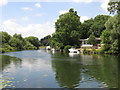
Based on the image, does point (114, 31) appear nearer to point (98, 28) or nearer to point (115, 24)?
point (115, 24)

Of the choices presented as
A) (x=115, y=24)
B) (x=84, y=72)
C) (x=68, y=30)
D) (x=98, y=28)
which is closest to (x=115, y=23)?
(x=115, y=24)

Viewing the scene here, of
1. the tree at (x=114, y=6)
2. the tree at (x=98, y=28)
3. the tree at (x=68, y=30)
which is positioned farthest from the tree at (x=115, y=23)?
the tree at (x=98, y=28)

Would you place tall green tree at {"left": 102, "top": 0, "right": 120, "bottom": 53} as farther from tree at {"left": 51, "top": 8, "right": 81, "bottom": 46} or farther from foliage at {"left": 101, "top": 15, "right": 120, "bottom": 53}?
tree at {"left": 51, "top": 8, "right": 81, "bottom": 46}

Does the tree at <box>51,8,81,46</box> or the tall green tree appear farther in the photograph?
the tree at <box>51,8,81,46</box>

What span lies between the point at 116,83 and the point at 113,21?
2729cm

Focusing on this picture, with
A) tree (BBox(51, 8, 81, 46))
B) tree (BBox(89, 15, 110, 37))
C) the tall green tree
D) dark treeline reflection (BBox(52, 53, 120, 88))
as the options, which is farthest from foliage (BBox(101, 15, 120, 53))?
tree (BBox(89, 15, 110, 37))

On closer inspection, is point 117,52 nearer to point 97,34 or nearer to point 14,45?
point 97,34

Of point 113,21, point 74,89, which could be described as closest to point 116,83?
point 74,89

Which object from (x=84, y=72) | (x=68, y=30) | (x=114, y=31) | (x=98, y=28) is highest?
(x=98, y=28)

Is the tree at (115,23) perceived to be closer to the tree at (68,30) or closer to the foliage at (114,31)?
the foliage at (114,31)

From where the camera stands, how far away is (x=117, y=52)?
4572 cm

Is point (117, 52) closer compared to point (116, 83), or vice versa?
point (116, 83)

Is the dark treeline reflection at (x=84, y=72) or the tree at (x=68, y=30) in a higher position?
the tree at (x=68, y=30)

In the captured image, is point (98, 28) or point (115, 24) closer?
point (115, 24)
